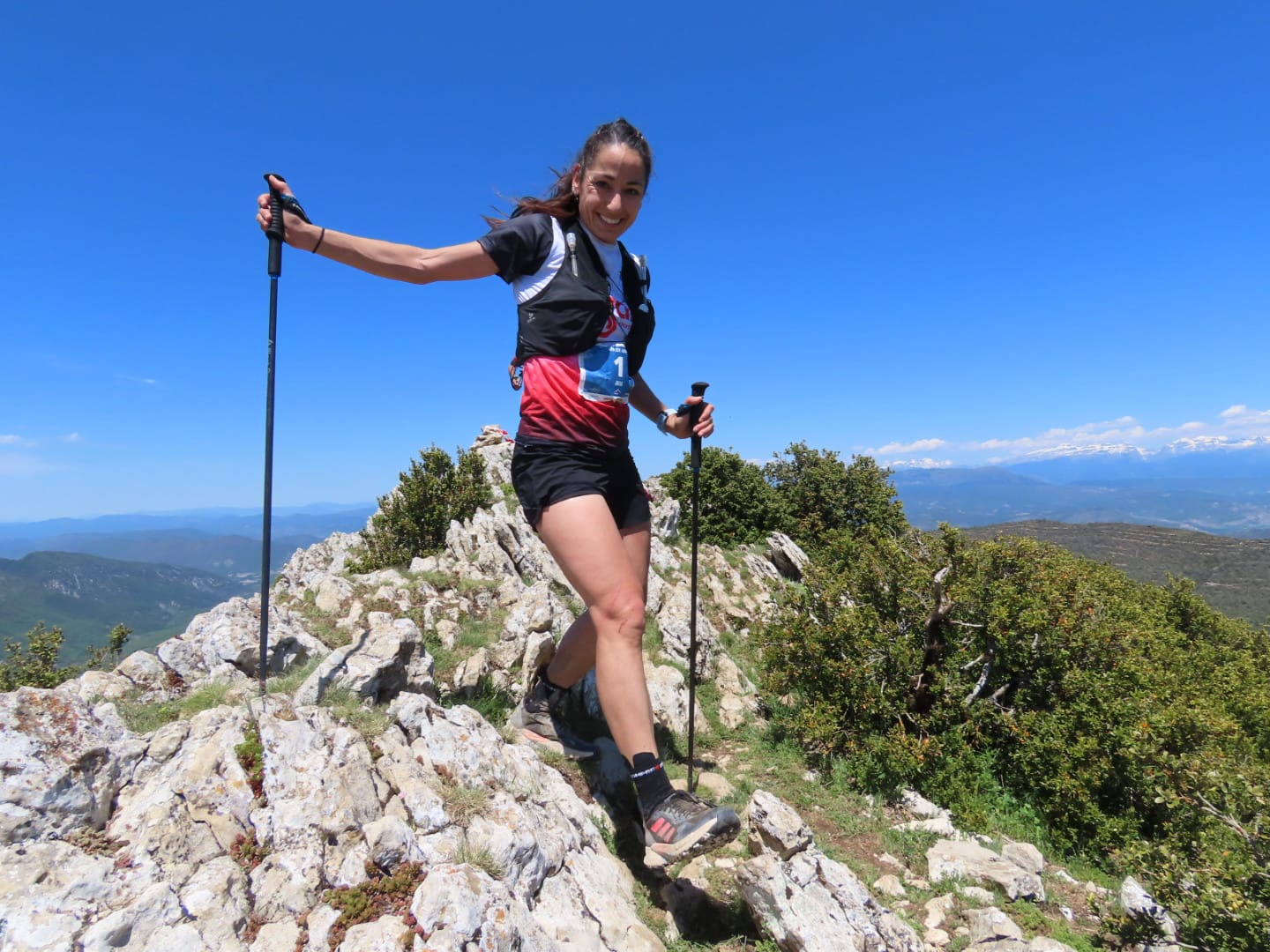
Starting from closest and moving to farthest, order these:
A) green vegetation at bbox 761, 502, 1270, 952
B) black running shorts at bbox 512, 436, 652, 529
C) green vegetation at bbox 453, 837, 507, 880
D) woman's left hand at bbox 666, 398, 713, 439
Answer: green vegetation at bbox 453, 837, 507, 880 < black running shorts at bbox 512, 436, 652, 529 < woman's left hand at bbox 666, 398, 713, 439 < green vegetation at bbox 761, 502, 1270, 952

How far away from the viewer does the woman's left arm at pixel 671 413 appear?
5.18 meters

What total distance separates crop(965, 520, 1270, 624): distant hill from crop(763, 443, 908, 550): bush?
54.4 m

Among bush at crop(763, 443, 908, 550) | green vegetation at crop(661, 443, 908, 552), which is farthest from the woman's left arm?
bush at crop(763, 443, 908, 550)

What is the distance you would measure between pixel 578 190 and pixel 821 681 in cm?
843

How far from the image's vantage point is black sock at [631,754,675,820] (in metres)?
3.71

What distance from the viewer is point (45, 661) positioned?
15102 mm

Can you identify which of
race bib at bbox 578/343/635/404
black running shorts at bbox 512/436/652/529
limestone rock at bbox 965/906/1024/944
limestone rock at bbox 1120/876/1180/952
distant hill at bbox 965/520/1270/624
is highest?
race bib at bbox 578/343/635/404

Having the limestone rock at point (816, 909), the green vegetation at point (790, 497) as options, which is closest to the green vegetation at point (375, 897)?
the limestone rock at point (816, 909)

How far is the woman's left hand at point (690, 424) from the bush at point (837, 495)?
24071 millimetres

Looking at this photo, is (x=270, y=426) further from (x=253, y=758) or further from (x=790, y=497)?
(x=790, y=497)

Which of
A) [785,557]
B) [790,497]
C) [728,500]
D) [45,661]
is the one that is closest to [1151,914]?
[785,557]

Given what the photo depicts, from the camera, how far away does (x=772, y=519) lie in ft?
84.0

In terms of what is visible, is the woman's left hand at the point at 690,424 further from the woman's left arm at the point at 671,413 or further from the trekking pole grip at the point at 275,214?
the trekking pole grip at the point at 275,214

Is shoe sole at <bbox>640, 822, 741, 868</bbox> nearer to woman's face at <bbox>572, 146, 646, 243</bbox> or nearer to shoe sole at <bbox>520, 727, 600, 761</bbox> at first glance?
shoe sole at <bbox>520, 727, 600, 761</bbox>
